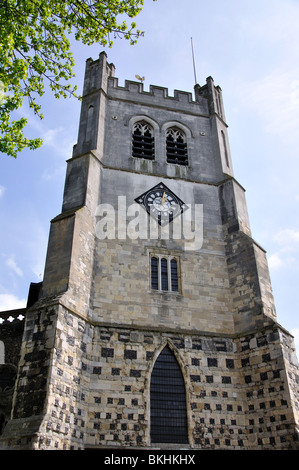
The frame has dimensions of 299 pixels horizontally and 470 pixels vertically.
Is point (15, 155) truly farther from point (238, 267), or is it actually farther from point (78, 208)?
point (238, 267)

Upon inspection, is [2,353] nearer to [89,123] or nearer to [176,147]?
[89,123]

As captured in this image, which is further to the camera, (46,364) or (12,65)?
(46,364)

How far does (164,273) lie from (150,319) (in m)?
2.07

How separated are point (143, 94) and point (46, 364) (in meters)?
15.6

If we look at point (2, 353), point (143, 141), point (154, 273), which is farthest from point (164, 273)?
point (143, 141)

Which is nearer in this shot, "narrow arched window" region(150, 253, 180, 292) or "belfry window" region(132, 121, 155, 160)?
"narrow arched window" region(150, 253, 180, 292)

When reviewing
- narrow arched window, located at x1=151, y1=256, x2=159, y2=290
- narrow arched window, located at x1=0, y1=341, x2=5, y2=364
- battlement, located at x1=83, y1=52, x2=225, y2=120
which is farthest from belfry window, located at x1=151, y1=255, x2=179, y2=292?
battlement, located at x1=83, y1=52, x2=225, y2=120

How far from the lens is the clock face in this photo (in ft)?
59.6

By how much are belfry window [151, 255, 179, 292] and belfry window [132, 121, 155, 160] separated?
18.6 ft

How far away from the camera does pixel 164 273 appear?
16688 millimetres

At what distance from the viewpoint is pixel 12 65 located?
10445 millimetres

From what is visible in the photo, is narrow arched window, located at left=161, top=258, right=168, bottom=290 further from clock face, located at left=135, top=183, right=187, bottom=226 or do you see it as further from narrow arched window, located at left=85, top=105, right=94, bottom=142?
narrow arched window, located at left=85, top=105, right=94, bottom=142

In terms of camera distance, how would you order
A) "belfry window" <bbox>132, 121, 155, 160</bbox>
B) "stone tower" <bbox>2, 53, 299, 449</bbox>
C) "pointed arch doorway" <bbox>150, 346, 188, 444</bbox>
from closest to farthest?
"stone tower" <bbox>2, 53, 299, 449</bbox> < "pointed arch doorway" <bbox>150, 346, 188, 444</bbox> < "belfry window" <bbox>132, 121, 155, 160</bbox>
